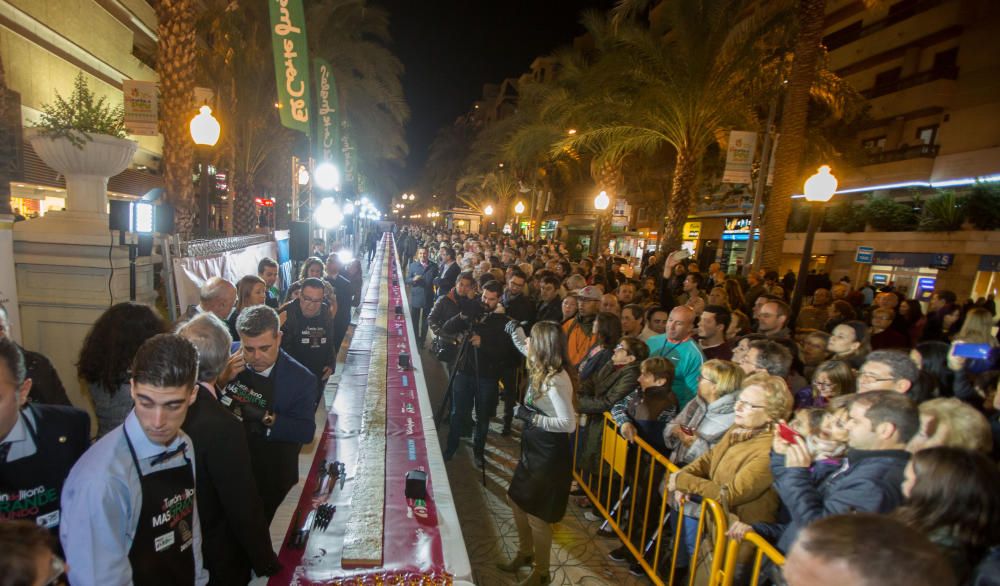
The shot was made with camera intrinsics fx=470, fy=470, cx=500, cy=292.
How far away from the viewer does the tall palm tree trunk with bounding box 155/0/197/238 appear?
903 centimetres

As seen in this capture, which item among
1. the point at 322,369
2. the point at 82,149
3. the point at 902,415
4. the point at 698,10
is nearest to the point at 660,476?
the point at 902,415

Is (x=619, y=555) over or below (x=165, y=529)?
below

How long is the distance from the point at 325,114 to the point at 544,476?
505 inches

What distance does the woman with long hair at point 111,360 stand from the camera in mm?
2848

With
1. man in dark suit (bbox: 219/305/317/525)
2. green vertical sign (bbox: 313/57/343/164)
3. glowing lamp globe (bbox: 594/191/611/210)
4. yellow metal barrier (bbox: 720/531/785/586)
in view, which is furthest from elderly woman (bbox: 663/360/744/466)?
glowing lamp globe (bbox: 594/191/611/210)

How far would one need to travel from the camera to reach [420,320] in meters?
11.5

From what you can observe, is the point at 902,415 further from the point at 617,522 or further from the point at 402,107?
the point at 402,107

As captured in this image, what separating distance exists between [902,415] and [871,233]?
761 inches

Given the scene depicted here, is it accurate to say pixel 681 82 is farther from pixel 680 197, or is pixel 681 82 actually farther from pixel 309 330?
pixel 309 330

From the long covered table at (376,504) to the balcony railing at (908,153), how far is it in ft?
75.2

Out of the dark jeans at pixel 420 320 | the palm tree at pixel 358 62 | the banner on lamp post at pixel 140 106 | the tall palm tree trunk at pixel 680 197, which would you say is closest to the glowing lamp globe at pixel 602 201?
the tall palm tree trunk at pixel 680 197

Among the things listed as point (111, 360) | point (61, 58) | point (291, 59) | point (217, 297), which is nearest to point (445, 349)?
point (217, 297)

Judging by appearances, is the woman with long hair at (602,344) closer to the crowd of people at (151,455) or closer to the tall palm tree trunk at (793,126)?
the crowd of people at (151,455)

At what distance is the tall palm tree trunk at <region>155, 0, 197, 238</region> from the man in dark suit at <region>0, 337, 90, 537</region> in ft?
28.5
